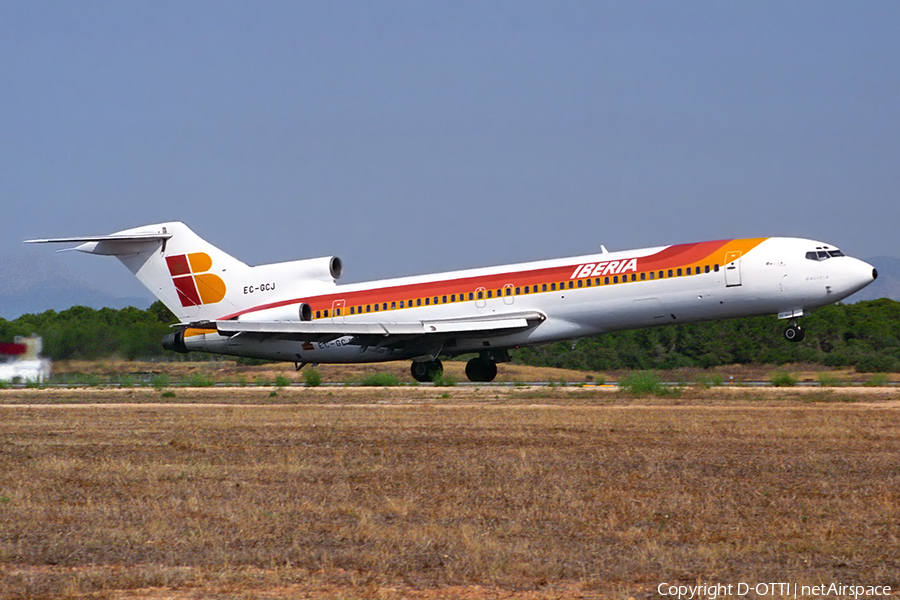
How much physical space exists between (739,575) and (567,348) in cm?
4821

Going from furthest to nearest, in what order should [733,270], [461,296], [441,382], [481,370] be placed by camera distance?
[481,370] → [441,382] → [461,296] → [733,270]

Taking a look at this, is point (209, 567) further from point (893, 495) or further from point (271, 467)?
point (893, 495)

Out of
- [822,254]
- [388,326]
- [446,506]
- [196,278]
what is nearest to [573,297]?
[388,326]

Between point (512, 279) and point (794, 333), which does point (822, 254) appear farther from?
point (512, 279)

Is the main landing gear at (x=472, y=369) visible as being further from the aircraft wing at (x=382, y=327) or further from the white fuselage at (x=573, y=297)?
the aircraft wing at (x=382, y=327)

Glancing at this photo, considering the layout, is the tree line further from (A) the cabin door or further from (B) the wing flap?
(A) the cabin door

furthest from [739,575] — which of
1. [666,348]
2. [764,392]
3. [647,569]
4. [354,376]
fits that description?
[666,348]

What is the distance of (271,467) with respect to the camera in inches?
531

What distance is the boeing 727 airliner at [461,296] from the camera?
29234mm

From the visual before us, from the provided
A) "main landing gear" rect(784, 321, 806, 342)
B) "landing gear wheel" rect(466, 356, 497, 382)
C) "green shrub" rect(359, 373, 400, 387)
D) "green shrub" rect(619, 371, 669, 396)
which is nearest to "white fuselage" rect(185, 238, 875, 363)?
"main landing gear" rect(784, 321, 806, 342)

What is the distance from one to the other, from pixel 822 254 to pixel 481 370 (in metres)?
11.5

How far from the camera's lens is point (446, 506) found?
1041cm

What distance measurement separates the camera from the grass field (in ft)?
25.0

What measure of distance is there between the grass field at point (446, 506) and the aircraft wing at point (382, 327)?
452 inches
